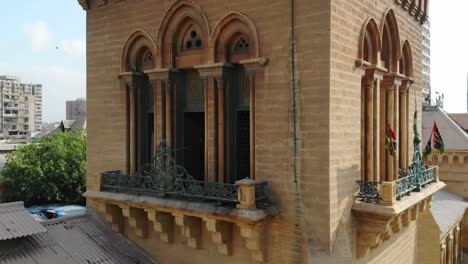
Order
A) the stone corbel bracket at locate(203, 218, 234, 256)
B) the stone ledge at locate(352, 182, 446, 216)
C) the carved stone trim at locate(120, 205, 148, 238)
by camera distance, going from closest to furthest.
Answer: the stone ledge at locate(352, 182, 446, 216)
the stone corbel bracket at locate(203, 218, 234, 256)
the carved stone trim at locate(120, 205, 148, 238)

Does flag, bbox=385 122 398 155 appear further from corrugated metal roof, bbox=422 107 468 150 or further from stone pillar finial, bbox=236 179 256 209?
corrugated metal roof, bbox=422 107 468 150

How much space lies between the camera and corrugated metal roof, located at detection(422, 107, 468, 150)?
2911 centimetres

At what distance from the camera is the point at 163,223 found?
1140cm

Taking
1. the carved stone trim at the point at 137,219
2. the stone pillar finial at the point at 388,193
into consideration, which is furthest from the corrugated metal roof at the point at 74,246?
the stone pillar finial at the point at 388,193

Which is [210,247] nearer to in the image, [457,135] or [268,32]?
[268,32]

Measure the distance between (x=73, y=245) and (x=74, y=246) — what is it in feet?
0.16

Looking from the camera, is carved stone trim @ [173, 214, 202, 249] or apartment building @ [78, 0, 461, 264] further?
carved stone trim @ [173, 214, 202, 249]

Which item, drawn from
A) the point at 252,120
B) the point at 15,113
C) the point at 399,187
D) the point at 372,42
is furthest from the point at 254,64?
the point at 15,113

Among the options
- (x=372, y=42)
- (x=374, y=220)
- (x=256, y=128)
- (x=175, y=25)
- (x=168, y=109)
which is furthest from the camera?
(x=168, y=109)

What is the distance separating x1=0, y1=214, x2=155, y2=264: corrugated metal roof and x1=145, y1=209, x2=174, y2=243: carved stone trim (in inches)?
51.1

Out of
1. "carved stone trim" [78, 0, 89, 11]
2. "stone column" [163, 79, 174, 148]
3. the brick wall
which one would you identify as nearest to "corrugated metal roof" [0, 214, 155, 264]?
the brick wall

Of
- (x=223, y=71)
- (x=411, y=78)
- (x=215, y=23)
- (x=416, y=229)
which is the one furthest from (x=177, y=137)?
(x=416, y=229)

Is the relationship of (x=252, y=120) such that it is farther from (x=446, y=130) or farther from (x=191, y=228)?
(x=446, y=130)

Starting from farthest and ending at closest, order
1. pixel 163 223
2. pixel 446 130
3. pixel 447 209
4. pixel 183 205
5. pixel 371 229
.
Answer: pixel 446 130 → pixel 447 209 → pixel 163 223 → pixel 183 205 → pixel 371 229
